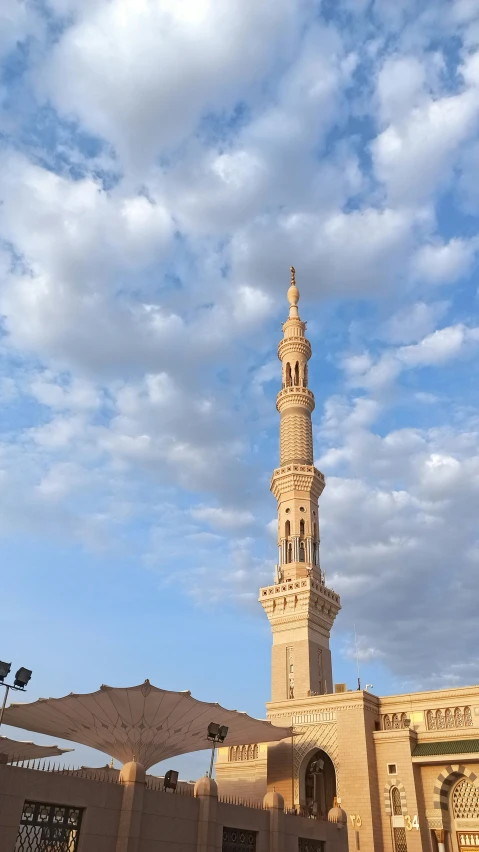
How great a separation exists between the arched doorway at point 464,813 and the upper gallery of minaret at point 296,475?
16.6m

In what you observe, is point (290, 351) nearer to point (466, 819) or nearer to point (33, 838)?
point (466, 819)

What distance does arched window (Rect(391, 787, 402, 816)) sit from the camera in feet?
120

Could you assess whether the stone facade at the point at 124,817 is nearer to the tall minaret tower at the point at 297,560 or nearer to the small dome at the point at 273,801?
the small dome at the point at 273,801

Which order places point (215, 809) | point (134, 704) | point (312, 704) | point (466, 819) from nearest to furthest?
1. point (215, 809)
2. point (134, 704)
3. point (466, 819)
4. point (312, 704)

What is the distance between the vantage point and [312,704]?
4156 cm

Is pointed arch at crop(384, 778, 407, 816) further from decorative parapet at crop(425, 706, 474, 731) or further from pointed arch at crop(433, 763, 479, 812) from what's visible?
decorative parapet at crop(425, 706, 474, 731)

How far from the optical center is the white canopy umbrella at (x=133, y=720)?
99.1ft

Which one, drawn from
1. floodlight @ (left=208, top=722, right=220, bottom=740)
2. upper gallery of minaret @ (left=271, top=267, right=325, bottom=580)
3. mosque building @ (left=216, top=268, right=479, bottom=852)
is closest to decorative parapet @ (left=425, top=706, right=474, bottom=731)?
mosque building @ (left=216, top=268, right=479, bottom=852)

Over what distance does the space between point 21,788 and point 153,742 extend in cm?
1661

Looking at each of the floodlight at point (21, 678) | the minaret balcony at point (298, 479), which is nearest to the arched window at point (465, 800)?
the minaret balcony at point (298, 479)

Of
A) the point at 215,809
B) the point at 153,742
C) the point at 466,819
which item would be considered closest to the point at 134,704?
the point at 153,742

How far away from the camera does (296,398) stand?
5497cm

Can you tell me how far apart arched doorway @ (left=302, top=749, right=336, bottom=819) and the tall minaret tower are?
3.92m

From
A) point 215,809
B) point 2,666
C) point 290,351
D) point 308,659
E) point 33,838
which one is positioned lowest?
point 33,838
